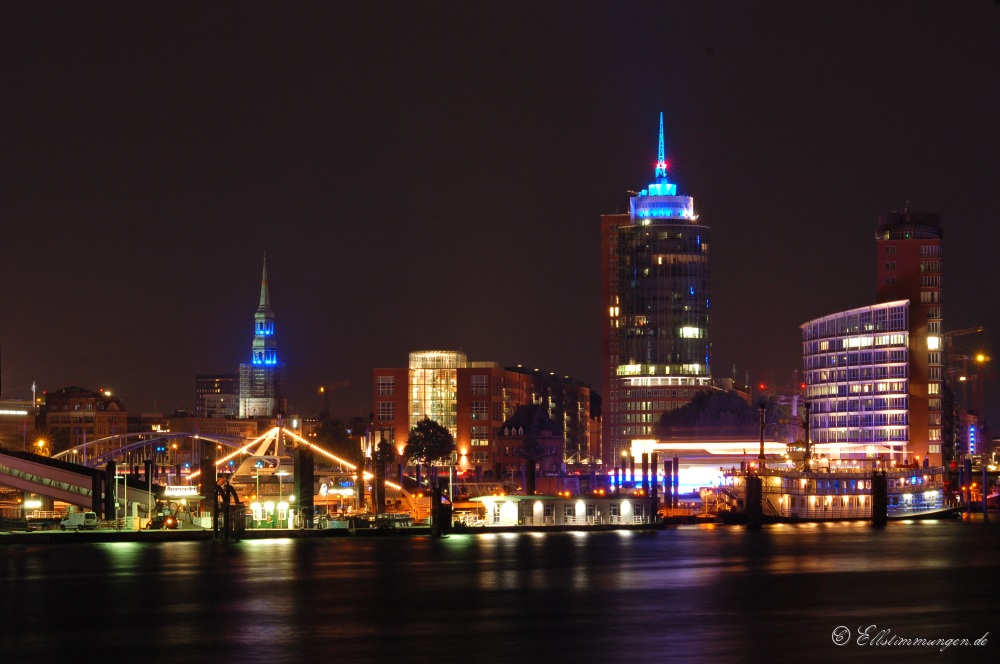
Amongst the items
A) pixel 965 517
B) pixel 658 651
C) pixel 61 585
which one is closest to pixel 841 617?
pixel 658 651

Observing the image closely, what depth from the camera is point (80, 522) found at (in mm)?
135250

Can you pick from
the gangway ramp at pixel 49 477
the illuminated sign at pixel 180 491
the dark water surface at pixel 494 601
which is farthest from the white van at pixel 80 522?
the illuminated sign at pixel 180 491

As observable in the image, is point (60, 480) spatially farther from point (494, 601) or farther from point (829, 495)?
point (829, 495)

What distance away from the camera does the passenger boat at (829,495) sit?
169250 mm

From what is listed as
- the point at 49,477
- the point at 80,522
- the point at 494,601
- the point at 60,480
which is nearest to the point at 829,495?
the point at 80,522

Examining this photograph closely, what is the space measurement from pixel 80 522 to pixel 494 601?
62199 millimetres

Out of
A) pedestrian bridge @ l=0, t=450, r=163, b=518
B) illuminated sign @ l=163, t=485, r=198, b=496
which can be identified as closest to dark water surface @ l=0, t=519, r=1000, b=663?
pedestrian bridge @ l=0, t=450, r=163, b=518

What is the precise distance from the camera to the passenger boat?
16925 centimetres

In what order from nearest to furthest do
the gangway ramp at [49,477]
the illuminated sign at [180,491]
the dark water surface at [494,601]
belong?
the dark water surface at [494,601] → the gangway ramp at [49,477] → the illuminated sign at [180,491]

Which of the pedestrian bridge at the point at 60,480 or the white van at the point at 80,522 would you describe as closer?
the white van at the point at 80,522

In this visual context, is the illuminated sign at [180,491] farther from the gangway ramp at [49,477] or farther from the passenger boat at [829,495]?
the passenger boat at [829,495]

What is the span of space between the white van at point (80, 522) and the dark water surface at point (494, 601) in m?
4.01

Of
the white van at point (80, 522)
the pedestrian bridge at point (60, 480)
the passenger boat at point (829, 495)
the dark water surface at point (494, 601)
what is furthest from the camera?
the passenger boat at point (829, 495)

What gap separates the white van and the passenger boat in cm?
6461
